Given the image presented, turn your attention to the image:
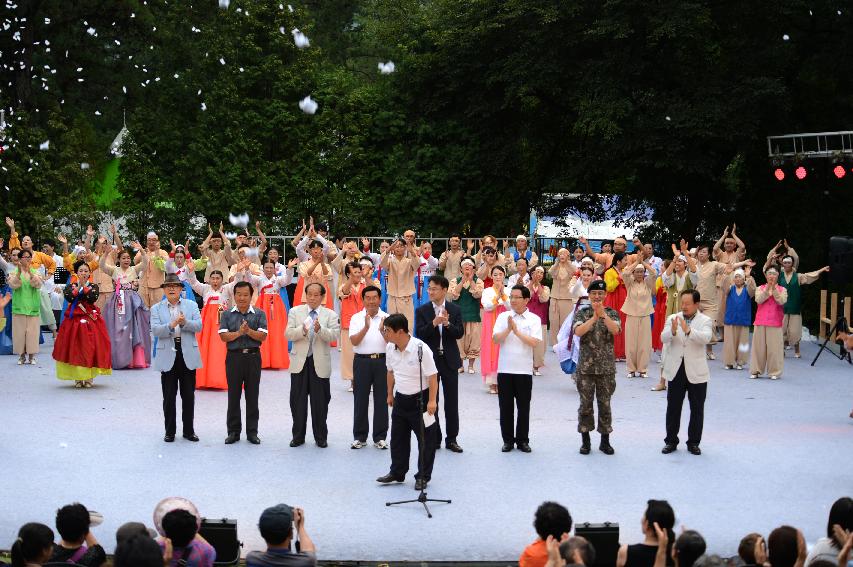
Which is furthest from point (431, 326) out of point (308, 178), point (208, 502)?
point (308, 178)


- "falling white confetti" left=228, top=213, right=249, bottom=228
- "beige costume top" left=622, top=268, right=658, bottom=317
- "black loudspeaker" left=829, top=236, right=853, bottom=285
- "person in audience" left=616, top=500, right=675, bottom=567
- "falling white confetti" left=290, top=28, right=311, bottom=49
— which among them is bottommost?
"person in audience" left=616, top=500, right=675, bottom=567

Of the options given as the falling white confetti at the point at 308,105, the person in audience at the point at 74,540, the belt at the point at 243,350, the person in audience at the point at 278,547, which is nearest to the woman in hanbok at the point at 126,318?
the belt at the point at 243,350

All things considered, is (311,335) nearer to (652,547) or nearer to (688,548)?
(652,547)

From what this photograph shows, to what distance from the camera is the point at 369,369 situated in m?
11.1

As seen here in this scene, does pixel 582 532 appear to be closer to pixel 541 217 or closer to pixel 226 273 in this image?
pixel 226 273

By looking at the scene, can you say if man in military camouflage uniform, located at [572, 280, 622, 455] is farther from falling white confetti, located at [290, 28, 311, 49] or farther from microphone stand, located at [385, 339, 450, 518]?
falling white confetti, located at [290, 28, 311, 49]

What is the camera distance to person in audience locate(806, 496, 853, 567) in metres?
6.07

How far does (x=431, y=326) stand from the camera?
11172 mm

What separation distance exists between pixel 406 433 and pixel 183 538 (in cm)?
399

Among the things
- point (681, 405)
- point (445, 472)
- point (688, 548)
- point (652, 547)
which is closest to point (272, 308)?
point (445, 472)

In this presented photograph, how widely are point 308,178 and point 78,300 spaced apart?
14392mm

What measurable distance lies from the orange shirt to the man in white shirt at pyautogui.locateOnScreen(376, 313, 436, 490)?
3.16m

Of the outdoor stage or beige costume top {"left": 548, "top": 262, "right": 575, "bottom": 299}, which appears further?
beige costume top {"left": 548, "top": 262, "right": 575, "bottom": 299}

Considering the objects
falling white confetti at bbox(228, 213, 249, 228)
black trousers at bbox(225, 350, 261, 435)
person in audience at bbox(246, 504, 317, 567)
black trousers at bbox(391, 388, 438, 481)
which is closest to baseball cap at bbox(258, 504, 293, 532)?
person in audience at bbox(246, 504, 317, 567)
